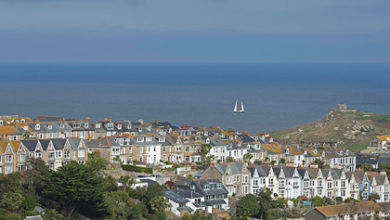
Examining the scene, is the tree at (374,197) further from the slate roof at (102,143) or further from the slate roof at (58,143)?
the slate roof at (58,143)

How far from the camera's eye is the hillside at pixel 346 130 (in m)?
120

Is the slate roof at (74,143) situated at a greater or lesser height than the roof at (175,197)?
greater

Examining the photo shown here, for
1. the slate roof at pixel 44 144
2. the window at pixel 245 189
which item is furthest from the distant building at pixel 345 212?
A: the slate roof at pixel 44 144

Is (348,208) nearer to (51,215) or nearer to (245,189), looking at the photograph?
(245,189)

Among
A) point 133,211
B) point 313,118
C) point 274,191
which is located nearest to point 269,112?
point 313,118

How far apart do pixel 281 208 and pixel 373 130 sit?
209 ft

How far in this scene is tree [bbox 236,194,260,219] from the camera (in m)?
61.2

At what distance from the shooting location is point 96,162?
65000 mm

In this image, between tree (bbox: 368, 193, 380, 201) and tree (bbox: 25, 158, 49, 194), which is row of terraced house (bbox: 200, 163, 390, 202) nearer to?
tree (bbox: 368, 193, 380, 201)

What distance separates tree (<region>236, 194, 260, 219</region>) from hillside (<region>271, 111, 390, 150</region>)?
54.0 metres

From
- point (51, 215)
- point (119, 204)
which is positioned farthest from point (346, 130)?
point (51, 215)

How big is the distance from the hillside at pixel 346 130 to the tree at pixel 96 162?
2103 inches

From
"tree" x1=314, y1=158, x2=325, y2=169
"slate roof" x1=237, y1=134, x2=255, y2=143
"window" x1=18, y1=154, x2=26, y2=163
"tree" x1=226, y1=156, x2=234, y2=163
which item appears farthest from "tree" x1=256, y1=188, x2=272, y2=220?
"window" x1=18, y1=154, x2=26, y2=163

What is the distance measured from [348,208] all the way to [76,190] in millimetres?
26577
